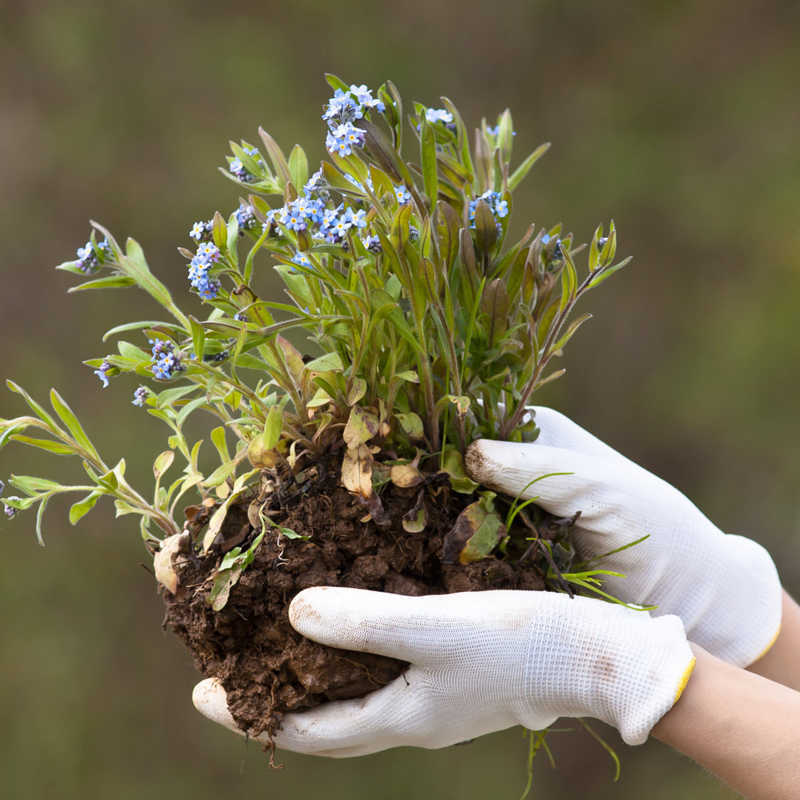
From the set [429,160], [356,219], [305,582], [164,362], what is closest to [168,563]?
[305,582]

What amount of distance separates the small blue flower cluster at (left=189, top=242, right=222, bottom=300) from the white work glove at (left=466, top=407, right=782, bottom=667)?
40cm

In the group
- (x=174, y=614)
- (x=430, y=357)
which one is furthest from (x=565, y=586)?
(x=174, y=614)

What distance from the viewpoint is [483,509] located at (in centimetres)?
108

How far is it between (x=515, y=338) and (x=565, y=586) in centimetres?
34

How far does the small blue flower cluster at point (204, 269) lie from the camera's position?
3.16 ft

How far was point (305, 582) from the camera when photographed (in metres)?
1.06

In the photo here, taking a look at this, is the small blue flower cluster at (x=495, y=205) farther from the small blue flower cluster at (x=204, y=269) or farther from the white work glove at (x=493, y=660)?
the white work glove at (x=493, y=660)

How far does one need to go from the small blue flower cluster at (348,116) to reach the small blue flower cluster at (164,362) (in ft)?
1.00

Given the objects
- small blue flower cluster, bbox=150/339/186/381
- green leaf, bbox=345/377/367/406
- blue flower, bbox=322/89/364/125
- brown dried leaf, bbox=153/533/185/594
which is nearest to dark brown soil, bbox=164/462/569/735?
brown dried leaf, bbox=153/533/185/594

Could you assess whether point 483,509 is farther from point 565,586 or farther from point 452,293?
point 452,293

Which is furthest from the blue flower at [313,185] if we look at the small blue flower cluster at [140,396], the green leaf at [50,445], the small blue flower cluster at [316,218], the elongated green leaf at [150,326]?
the green leaf at [50,445]

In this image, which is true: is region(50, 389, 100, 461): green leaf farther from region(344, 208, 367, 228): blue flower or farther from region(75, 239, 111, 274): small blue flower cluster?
region(344, 208, 367, 228): blue flower

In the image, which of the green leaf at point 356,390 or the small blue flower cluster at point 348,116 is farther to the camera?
the green leaf at point 356,390

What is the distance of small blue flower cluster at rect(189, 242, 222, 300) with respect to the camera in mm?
962
